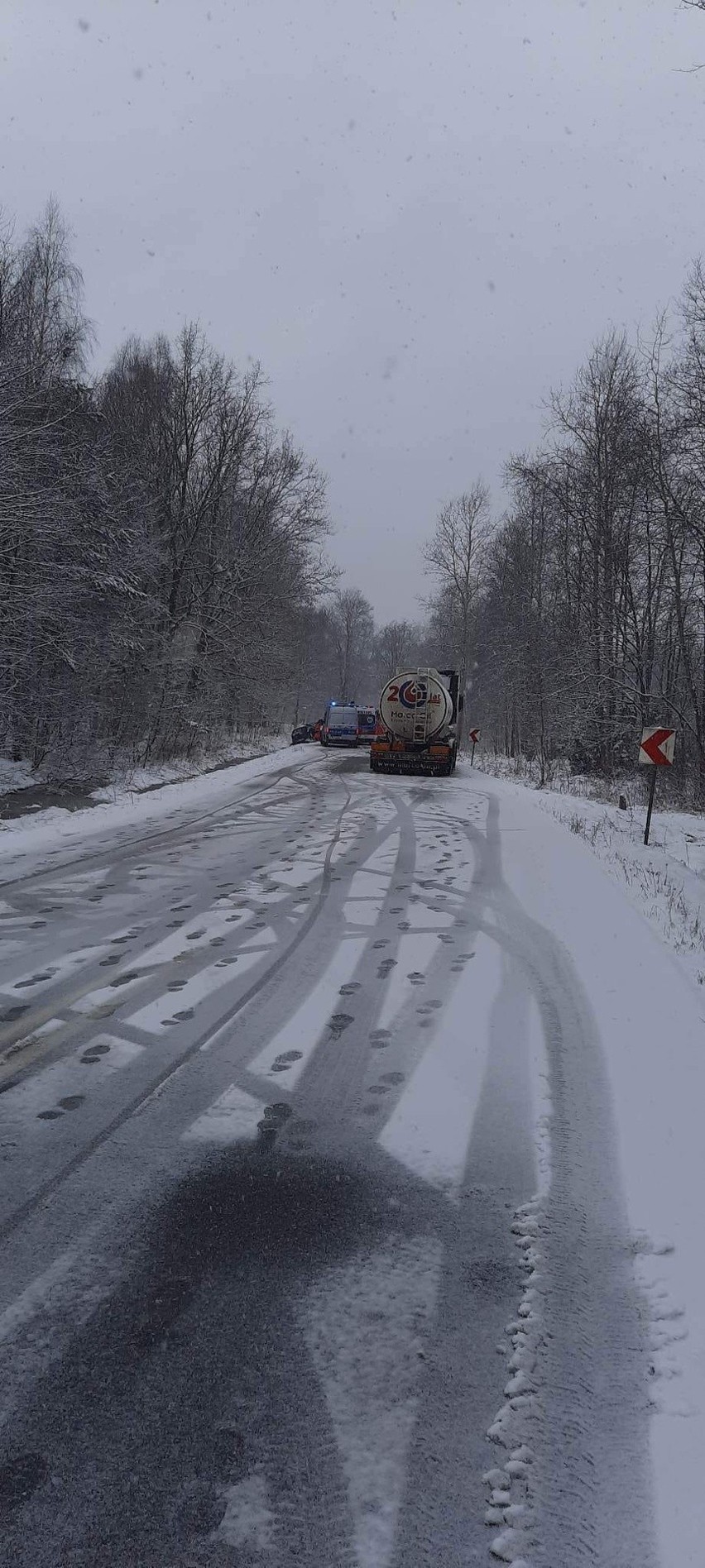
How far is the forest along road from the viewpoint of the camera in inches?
71.9

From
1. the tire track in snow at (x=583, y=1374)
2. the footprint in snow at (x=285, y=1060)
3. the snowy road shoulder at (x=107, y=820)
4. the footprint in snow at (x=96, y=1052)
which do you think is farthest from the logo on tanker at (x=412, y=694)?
the tire track in snow at (x=583, y=1374)

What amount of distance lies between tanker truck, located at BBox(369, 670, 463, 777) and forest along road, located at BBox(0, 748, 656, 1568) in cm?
1725

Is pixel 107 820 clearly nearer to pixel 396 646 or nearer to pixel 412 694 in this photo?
pixel 412 694

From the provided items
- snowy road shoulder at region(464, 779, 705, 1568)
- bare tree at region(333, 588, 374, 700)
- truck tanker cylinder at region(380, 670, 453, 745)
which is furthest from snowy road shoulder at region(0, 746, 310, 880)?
bare tree at region(333, 588, 374, 700)

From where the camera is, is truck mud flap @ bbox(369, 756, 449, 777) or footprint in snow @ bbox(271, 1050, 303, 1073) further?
truck mud flap @ bbox(369, 756, 449, 777)

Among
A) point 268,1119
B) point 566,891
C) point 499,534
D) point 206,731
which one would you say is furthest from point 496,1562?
point 499,534

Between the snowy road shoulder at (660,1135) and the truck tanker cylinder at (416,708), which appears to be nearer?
the snowy road shoulder at (660,1135)

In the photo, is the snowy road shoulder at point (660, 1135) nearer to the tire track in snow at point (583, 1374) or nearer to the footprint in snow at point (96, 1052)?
the tire track in snow at point (583, 1374)

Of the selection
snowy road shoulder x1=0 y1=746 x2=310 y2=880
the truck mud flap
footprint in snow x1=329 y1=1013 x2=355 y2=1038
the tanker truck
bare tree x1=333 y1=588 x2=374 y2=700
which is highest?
bare tree x1=333 y1=588 x2=374 y2=700

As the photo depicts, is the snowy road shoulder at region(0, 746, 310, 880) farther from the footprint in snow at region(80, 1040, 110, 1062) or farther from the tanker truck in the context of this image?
the tanker truck

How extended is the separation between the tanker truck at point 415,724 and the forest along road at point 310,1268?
17252mm

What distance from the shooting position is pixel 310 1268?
8.71 ft

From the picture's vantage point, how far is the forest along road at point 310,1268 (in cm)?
183

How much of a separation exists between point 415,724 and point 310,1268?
2069 cm
